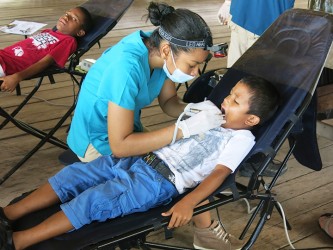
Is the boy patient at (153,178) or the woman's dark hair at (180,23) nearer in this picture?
the boy patient at (153,178)

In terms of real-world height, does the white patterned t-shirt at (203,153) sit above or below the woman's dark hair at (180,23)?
below

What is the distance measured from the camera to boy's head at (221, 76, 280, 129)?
5.26ft

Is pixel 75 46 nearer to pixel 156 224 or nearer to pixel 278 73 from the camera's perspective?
pixel 278 73

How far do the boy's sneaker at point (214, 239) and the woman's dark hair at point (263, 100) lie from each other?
0.47m

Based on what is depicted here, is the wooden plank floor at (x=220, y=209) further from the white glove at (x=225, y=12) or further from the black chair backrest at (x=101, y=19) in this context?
the white glove at (x=225, y=12)

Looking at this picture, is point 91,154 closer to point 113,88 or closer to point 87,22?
point 113,88

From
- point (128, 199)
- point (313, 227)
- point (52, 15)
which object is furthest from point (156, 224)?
point (52, 15)

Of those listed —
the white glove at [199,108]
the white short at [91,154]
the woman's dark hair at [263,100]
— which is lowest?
the white short at [91,154]

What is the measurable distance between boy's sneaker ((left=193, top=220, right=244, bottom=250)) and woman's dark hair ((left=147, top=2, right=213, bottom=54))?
27.5 inches

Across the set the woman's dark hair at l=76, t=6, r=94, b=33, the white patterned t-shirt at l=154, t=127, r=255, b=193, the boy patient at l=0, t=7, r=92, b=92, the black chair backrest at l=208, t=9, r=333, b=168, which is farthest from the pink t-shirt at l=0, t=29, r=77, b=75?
the white patterned t-shirt at l=154, t=127, r=255, b=193

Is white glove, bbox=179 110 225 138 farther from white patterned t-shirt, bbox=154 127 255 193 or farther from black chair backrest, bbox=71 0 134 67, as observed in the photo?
black chair backrest, bbox=71 0 134 67

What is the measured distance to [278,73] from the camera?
5.64 ft

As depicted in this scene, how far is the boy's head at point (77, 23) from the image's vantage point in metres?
2.67

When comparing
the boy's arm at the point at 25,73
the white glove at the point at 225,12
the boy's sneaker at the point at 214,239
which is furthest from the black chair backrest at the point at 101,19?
the boy's sneaker at the point at 214,239
